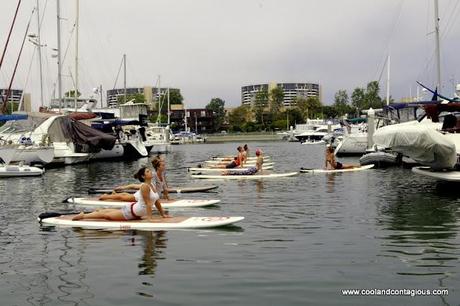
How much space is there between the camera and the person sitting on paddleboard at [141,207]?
1288 cm

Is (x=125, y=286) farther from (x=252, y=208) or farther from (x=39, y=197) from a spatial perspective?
(x=39, y=197)

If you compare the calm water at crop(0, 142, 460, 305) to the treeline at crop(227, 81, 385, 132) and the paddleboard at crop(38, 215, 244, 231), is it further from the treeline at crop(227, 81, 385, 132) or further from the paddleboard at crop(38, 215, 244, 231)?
the treeline at crop(227, 81, 385, 132)

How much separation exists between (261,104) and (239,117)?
813cm

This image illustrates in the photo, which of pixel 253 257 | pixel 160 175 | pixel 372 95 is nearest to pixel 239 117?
pixel 372 95

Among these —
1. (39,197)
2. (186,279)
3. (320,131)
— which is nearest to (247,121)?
(320,131)

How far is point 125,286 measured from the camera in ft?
28.9

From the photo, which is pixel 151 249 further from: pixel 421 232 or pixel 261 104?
pixel 261 104

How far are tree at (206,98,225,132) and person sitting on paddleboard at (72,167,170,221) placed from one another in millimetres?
148733

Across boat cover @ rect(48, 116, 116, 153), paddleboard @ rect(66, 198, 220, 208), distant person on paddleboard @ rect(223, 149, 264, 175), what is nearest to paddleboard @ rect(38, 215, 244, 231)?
paddleboard @ rect(66, 198, 220, 208)

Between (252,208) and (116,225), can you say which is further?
(252,208)

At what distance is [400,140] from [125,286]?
13121 millimetres

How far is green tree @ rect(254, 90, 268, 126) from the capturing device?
149 meters

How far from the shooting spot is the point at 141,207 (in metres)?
13.4

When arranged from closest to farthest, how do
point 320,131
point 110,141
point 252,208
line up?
point 252,208, point 110,141, point 320,131
